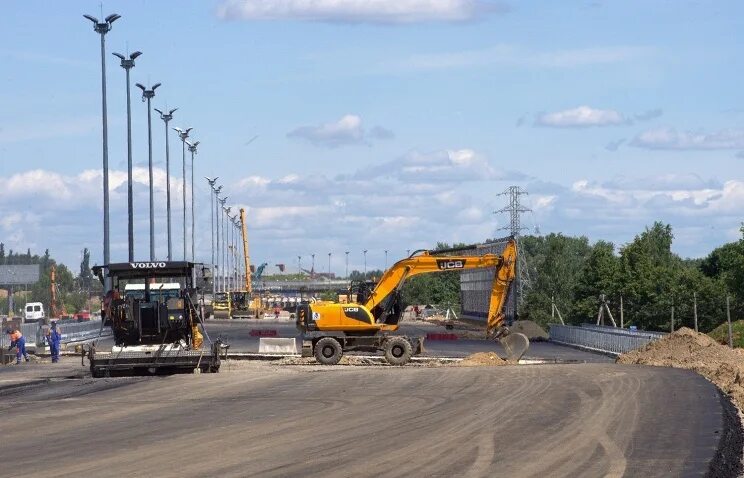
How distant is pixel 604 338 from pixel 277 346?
542 inches

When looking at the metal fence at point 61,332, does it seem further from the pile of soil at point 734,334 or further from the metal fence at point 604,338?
the pile of soil at point 734,334

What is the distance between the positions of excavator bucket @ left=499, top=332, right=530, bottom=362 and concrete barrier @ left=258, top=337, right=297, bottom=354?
456 inches

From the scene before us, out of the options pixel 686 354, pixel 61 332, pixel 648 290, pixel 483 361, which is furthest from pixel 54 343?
pixel 648 290

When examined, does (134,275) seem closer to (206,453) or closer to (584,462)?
(206,453)

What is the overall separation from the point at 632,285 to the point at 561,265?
30.9 meters

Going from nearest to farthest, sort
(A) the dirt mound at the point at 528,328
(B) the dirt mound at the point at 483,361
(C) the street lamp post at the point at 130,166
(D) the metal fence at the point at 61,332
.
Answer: (B) the dirt mound at the point at 483,361 < (A) the dirt mound at the point at 528,328 < (D) the metal fence at the point at 61,332 < (C) the street lamp post at the point at 130,166

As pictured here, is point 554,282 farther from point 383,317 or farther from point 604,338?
point 383,317

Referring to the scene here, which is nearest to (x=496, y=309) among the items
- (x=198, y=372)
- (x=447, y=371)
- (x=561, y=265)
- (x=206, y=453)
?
(x=447, y=371)

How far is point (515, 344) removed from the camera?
4231cm

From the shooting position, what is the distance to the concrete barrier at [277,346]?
169 ft

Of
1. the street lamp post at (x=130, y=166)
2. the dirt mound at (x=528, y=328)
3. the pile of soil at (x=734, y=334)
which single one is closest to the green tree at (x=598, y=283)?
the pile of soil at (x=734, y=334)

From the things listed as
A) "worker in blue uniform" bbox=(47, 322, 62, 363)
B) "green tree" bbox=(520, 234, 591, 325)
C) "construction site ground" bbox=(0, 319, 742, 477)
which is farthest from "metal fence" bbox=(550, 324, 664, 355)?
"green tree" bbox=(520, 234, 591, 325)

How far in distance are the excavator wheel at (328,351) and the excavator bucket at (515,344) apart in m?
5.49

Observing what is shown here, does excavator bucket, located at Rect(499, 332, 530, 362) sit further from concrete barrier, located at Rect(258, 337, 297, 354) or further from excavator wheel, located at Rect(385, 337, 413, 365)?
concrete barrier, located at Rect(258, 337, 297, 354)
